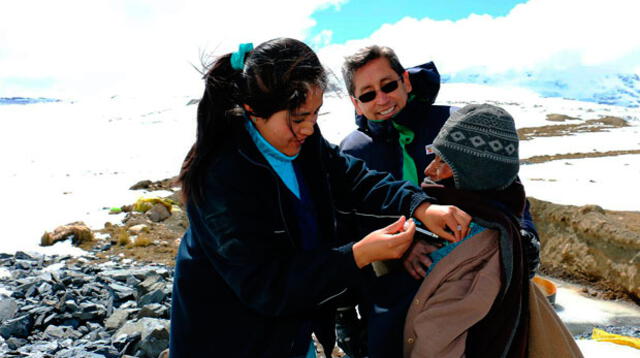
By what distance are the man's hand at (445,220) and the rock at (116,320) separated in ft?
15.5

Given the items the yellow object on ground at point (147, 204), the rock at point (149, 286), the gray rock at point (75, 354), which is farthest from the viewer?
the yellow object on ground at point (147, 204)

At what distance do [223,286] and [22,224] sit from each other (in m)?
14.6

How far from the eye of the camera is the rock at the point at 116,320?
17.4ft

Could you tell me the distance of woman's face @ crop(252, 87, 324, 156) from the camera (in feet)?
5.11

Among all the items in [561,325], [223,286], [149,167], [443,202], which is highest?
[443,202]

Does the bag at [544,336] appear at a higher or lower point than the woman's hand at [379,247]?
lower

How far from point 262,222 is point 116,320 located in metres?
4.73

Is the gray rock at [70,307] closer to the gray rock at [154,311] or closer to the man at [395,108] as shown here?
the gray rock at [154,311]

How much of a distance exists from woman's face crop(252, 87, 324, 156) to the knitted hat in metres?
0.57

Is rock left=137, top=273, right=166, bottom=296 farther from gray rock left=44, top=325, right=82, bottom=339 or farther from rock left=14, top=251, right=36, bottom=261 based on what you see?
rock left=14, top=251, right=36, bottom=261

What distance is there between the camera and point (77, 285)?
6.55m

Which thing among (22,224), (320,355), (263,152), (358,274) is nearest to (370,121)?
(263,152)

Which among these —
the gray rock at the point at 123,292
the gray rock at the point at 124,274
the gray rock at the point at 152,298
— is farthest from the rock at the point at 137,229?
the gray rock at the point at 152,298

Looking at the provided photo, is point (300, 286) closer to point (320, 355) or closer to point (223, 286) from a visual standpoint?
point (223, 286)
